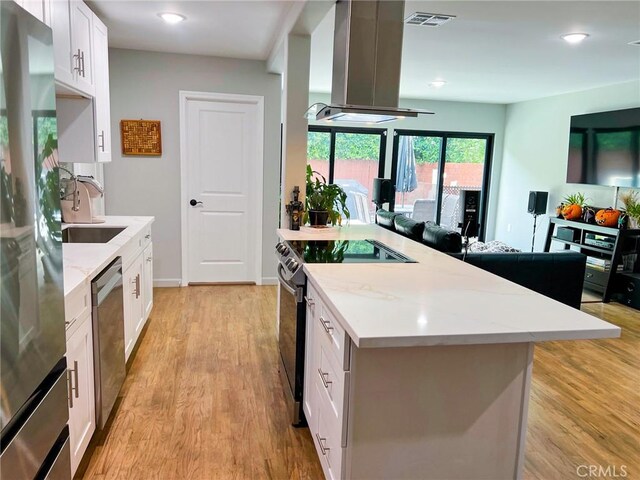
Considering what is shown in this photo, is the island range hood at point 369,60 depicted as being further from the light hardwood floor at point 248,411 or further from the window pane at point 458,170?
the window pane at point 458,170

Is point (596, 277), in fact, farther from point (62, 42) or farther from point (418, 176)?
point (62, 42)

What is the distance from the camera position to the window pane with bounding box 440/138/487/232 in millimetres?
8016

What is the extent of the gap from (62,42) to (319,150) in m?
5.16

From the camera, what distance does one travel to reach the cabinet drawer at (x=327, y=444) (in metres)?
1.73

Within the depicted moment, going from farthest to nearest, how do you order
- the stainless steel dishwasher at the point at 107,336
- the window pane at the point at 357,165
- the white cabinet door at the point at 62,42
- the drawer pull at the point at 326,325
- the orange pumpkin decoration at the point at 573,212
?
the window pane at the point at 357,165 < the orange pumpkin decoration at the point at 573,212 < the white cabinet door at the point at 62,42 < the stainless steel dishwasher at the point at 107,336 < the drawer pull at the point at 326,325

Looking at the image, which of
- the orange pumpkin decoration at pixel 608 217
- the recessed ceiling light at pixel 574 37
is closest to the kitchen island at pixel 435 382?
the recessed ceiling light at pixel 574 37

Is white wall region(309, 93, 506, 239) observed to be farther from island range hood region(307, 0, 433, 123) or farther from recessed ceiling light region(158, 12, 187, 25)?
island range hood region(307, 0, 433, 123)

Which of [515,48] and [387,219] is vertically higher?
[515,48]

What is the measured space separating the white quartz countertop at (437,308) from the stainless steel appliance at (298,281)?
137 millimetres

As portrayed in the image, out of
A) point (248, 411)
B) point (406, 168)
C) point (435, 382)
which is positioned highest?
point (406, 168)

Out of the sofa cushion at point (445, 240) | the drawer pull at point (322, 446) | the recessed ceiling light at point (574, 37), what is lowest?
the drawer pull at point (322, 446)

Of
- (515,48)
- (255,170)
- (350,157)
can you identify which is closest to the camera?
(515,48)

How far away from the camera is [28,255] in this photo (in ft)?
3.99

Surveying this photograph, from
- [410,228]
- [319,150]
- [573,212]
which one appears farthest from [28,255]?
[319,150]
